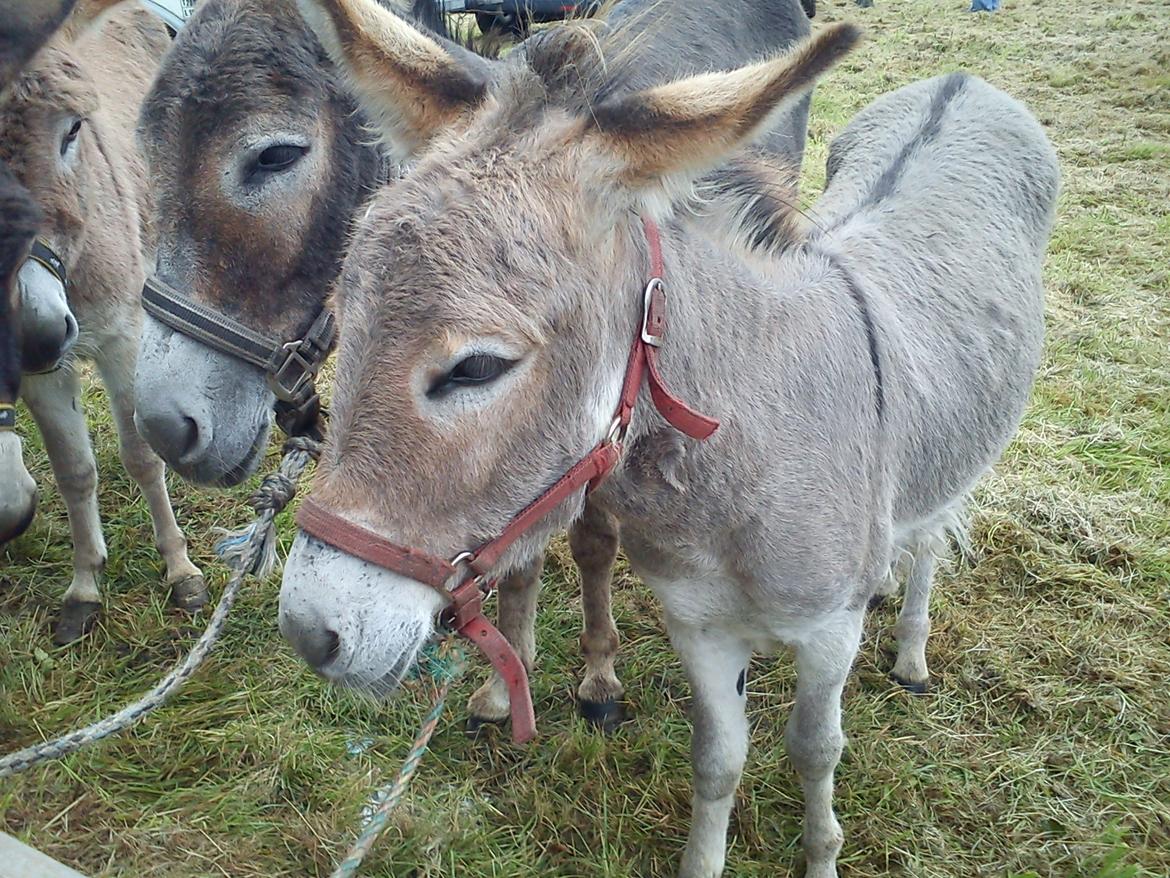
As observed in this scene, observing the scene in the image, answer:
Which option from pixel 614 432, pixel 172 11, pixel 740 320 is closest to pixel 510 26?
pixel 740 320

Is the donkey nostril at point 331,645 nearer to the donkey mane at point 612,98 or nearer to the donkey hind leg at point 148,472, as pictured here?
the donkey mane at point 612,98

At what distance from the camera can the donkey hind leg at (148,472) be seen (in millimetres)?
2893

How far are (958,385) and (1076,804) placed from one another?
53.6 inches

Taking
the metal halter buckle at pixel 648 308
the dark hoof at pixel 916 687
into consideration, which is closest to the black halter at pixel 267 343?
the metal halter buckle at pixel 648 308

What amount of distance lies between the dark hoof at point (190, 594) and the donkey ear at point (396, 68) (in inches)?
90.3

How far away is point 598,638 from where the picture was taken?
273cm

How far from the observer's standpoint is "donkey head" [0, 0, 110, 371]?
229cm

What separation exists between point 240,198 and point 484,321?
45.7 inches

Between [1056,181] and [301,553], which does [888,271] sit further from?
[301,553]

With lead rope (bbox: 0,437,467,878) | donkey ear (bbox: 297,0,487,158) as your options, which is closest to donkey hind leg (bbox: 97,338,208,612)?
lead rope (bbox: 0,437,467,878)

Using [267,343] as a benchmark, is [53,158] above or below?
above

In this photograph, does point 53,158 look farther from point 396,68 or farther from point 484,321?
point 484,321

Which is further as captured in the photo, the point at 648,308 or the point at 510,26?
the point at 510,26

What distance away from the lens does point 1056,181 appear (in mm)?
2936
